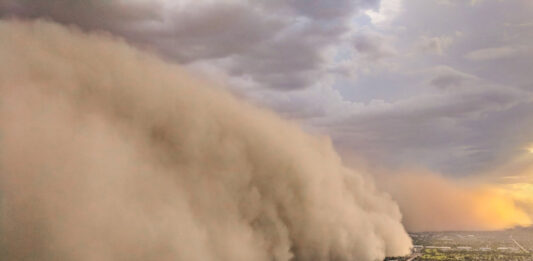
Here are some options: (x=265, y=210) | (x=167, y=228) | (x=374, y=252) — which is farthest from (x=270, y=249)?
(x=374, y=252)

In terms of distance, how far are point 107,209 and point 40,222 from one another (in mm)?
4385

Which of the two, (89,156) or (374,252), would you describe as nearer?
(89,156)

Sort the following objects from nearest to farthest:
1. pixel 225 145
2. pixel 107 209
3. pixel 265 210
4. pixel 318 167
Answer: pixel 107 209 → pixel 225 145 → pixel 265 210 → pixel 318 167

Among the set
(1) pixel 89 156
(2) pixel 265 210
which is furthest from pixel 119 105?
(2) pixel 265 210

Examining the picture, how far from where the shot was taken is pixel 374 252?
200ft

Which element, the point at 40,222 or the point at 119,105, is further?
the point at 119,105

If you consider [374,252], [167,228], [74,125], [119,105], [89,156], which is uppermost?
[119,105]

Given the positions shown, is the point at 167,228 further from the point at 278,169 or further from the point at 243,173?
the point at 278,169

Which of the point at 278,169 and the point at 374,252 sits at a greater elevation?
the point at 278,169

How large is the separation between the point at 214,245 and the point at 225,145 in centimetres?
1044

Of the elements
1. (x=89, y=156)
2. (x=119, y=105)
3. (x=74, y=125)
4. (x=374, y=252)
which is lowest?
(x=374, y=252)

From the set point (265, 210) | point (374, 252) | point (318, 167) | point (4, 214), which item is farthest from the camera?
point (374, 252)

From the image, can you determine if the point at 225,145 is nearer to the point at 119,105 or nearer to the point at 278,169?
the point at 278,169

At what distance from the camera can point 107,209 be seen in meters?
29.1
